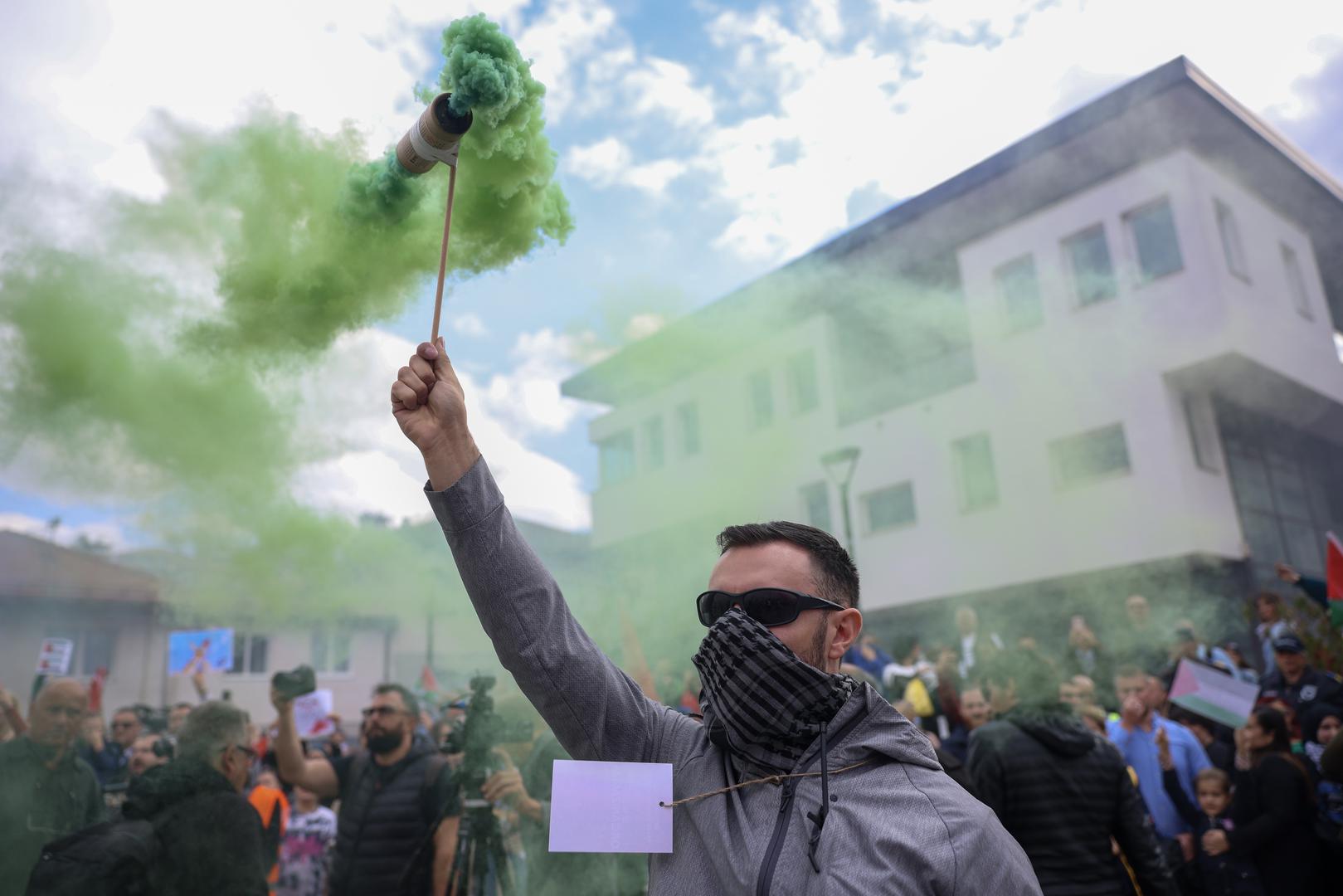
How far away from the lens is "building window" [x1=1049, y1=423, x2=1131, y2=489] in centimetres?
1364

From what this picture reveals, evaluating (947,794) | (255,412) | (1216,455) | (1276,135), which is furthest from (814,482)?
(947,794)

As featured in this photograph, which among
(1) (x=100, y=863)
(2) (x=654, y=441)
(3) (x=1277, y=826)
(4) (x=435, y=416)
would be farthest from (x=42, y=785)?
(2) (x=654, y=441)

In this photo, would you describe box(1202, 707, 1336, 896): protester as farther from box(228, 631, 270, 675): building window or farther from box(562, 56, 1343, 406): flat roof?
box(228, 631, 270, 675): building window

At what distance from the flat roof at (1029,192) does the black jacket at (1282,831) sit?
7772mm

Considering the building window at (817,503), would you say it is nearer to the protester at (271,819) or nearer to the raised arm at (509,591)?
the protester at (271,819)

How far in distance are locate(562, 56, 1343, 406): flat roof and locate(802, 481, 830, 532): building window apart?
117 inches

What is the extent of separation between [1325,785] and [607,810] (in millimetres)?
5741

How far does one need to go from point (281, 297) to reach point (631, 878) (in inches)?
118

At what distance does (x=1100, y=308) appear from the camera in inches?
529

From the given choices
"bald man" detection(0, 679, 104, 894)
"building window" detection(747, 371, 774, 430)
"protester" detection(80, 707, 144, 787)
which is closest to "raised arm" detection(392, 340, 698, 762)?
"bald man" detection(0, 679, 104, 894)

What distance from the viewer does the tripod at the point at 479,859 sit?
438cm

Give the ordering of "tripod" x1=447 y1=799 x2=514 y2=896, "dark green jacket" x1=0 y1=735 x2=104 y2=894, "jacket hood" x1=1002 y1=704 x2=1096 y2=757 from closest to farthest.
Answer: "jacket hood" x1=1002 y1=704 x2=1096 y2=757
"dark green jacket" x1=0 y1=735 x2=104 y2=894
"tripod" x1=447 y1=799 x2=514 y2=896

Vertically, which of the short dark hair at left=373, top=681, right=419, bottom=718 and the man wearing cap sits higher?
the short dark hair at left=373, top=681, right=419, bottom=718

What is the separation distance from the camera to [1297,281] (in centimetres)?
1468
